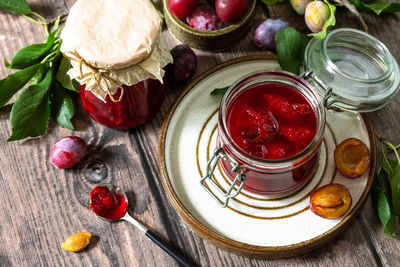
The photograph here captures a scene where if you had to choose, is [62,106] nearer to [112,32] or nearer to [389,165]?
[112,32]

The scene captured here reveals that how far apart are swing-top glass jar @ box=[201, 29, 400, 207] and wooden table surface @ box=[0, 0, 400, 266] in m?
0.11

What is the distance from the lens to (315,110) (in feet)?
2.90

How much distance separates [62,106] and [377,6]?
2.39 ft

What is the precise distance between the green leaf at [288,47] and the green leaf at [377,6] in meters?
0.21

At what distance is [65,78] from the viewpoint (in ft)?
3.29

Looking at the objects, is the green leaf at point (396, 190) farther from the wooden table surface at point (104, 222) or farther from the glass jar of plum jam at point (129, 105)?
the glass jar of plum jam at point (129, 105)

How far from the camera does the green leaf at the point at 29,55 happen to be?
3.30ft

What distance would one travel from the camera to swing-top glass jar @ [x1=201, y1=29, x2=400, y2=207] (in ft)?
2.80

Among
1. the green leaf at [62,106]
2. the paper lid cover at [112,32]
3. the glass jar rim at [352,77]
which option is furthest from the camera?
the green leaf at [62,106]

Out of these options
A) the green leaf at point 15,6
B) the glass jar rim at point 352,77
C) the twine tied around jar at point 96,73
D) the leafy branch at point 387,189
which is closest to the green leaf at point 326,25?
the glass jar rim at point 352,77

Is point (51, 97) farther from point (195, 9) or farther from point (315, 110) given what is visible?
point (315, 110)

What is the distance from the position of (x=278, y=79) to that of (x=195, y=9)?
0.94ft

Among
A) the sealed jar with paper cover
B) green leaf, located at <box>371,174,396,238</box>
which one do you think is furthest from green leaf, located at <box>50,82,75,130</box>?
green leaf, located at <box>371,174,396,238</box>

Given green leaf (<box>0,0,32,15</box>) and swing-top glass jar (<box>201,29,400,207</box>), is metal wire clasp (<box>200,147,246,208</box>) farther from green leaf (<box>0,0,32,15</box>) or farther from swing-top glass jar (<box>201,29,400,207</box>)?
green leaf (<box>0,0,32,15</box>)
